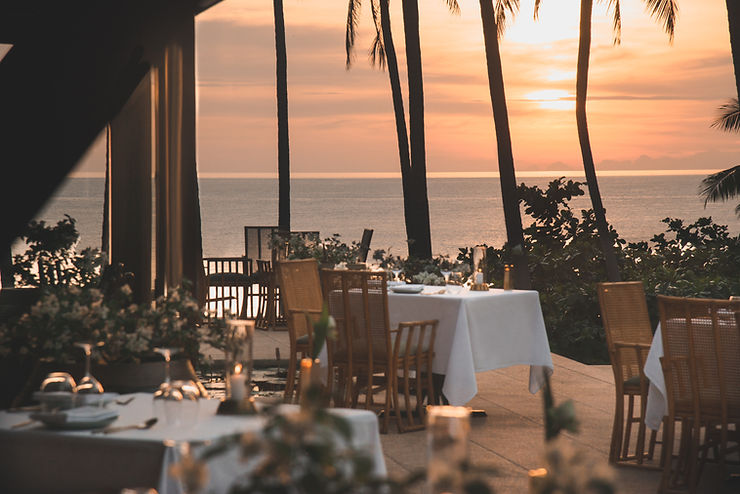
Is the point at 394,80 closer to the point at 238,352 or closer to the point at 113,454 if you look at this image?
the point at 238,352

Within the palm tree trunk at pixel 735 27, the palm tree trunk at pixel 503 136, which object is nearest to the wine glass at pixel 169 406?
the palm tree trunk at pixel 735 27

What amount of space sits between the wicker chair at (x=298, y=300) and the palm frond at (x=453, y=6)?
10332 millimetres

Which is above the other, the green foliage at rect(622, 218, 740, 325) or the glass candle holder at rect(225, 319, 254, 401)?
the green foliage at rect(622, 218, 740, 325)

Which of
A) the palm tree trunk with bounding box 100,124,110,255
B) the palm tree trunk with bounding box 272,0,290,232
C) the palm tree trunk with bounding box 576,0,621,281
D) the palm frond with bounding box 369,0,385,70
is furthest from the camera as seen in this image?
the palm frond with bounding box 369,0,385,70

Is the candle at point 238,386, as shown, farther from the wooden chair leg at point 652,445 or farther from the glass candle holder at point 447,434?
the wooden chair leg at point 652,445

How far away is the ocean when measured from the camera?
162 ft

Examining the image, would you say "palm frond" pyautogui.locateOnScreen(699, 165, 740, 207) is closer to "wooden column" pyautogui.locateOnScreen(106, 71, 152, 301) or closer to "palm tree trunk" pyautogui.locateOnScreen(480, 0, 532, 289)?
"palm tree trunk" pyautogui.locateOnScreen(480, 0, 532, 289)

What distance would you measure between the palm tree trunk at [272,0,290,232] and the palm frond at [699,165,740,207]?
22.1ft

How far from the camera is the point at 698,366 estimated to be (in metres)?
4.45

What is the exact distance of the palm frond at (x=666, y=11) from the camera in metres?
13.1

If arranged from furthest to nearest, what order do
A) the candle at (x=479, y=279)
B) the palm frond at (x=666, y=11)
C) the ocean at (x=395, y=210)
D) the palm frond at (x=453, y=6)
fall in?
the ocean at (x=395, y=210)
the palm frond at (x=453, y=6)
the palm frond at (x=666, y=11)
the candle at (x=479, y=279)

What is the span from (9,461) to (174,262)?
431 cm

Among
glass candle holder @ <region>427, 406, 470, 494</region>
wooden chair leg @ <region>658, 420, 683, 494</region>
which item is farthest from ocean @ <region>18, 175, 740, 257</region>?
glass candle holder @ <region>427, 406, 470, 494</region>

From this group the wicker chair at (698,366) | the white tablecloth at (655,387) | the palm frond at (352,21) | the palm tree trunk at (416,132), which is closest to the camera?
the wicker chair at (698,366)
